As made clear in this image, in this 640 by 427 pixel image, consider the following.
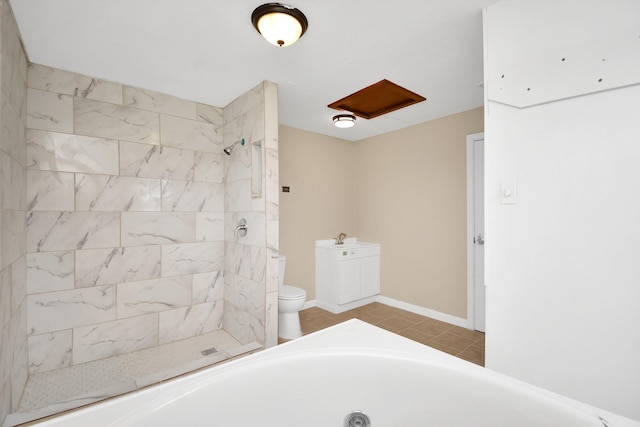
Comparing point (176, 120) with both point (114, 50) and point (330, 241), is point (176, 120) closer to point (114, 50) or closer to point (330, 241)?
point (114, 50)

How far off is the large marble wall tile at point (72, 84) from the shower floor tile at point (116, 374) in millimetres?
2126

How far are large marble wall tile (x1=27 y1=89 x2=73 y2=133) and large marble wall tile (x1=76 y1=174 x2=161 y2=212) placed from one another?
1.30ft

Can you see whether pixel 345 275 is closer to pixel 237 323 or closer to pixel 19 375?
pixel 237 323

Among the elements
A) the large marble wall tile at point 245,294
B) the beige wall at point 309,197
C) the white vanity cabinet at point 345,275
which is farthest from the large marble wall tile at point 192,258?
the white vanity cabinet at point 345,275

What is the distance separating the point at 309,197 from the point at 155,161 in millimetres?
1846

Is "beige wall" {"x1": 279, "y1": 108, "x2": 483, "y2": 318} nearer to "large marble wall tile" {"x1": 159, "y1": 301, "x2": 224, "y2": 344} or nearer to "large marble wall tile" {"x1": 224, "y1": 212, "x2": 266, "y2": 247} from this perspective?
"large marble wall tile" {"x1": 224, "y1": 212, "x2": 266, "y2": 247}

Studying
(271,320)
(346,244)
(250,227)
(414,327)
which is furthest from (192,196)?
(414,327)

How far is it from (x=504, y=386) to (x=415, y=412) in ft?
1.25

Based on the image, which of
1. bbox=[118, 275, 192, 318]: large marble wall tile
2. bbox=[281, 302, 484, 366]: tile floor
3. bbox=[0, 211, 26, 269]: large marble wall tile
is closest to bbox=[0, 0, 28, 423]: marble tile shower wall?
bbox=[0, 211, 26, 269]: large marble wall tile

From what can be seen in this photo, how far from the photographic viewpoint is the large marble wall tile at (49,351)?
2.08 meters

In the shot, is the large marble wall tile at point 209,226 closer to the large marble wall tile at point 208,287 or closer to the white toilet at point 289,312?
the large marble wall tile at point 208,287

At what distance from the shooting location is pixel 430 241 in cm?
344

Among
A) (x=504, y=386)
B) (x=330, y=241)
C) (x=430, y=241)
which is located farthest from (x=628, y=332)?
(x=330, y=241)

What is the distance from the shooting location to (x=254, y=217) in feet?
8.27
